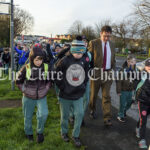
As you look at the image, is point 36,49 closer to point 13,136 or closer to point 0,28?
point 13,136

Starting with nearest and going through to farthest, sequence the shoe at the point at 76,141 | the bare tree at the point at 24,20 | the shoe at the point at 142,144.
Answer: the shoe at the point at 76,141
the shoe at the point at 142,144
the bare tree at the point at 24,20

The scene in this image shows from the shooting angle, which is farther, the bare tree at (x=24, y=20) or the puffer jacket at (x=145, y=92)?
the bare tree at (x=24, y=20)

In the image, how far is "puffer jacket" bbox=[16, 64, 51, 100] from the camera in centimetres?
308

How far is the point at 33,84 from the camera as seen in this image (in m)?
3.12

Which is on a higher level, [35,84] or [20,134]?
[35,84]

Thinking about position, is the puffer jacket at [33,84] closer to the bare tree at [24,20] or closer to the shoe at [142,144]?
the shoe at [142,144]

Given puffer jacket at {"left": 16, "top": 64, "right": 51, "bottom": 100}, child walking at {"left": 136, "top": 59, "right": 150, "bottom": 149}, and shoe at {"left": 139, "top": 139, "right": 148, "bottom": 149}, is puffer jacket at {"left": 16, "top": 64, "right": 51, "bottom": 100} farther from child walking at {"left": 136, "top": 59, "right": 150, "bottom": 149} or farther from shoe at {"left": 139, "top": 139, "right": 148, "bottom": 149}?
shoe at {"left": 139, "top": 139, "right": 148, "bottom": 149}

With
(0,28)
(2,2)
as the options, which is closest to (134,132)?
(2,2)

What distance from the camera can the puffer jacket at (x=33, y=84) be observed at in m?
3.08

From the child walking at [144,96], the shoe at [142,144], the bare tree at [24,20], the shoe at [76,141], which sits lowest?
the shoe at [142,144]

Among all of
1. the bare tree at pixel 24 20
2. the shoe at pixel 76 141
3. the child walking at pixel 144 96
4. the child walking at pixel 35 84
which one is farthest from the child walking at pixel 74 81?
the bare tree at pixel 24 20

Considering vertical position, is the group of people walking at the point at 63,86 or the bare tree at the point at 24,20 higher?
the bare tree at the point at 24,20

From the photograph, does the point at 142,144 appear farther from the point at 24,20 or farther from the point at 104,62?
the point at 24,20

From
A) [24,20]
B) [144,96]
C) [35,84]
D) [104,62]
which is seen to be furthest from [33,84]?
[24,20]
